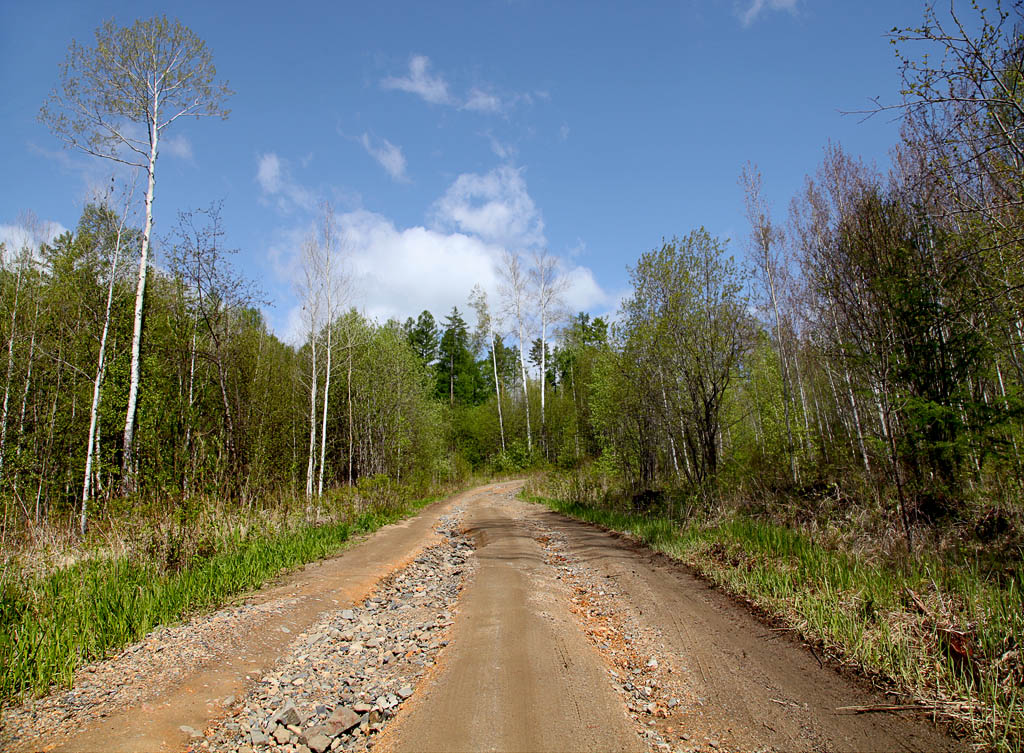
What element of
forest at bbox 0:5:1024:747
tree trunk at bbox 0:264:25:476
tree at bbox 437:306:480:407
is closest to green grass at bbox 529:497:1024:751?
forest at bbox 0:5:1024:747

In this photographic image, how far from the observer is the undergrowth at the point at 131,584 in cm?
405

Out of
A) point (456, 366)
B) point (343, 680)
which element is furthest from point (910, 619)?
point (456, 366)

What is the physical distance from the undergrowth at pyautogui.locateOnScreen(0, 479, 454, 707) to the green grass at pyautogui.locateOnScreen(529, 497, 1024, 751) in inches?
261

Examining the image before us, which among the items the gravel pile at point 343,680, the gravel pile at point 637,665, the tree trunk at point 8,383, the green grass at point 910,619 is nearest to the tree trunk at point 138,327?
the tree trunk at point 8,383

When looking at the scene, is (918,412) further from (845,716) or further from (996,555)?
(845,716)

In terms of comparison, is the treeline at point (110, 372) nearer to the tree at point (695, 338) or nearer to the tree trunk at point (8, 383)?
the tree trunk at point (8, 383)

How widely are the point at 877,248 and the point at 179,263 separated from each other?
1882 centimetres

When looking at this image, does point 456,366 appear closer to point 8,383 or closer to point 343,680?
point 8,383

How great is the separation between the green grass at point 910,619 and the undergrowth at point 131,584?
21.7 feet

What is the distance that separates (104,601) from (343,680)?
2.99 m

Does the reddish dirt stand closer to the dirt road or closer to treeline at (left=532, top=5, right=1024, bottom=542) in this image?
the dirt road

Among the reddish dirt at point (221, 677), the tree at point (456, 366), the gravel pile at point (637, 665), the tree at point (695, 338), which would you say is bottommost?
the gravel pile at point (637, 665)

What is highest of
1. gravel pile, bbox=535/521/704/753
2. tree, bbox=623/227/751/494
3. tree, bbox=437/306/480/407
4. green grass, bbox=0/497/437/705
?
tree, bbox=437/306/480/407

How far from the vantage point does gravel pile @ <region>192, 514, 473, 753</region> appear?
11.6ft
